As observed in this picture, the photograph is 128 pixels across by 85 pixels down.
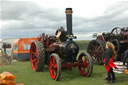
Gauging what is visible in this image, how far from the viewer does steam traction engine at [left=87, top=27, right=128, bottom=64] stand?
8.29 meters

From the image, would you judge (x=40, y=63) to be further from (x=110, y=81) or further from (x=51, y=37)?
(x=110, y=81)

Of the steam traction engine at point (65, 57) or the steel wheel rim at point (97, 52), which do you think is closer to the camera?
the steam traction engine at point (65, 57)

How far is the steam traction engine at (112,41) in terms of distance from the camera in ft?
27.2

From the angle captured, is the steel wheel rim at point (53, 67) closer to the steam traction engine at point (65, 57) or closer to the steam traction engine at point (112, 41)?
the steam traction engine at point (65, 57)

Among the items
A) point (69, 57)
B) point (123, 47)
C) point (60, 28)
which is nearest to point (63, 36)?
point (60, 28)

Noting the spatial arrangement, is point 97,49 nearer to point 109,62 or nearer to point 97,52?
point 97,52

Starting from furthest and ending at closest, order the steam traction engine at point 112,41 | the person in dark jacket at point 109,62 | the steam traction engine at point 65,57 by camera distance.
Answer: the steam traction engine at point 112,41
the steam traction engine at point 65,57
the person in dark jacket at point 109,62

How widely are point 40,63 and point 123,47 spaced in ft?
15.1

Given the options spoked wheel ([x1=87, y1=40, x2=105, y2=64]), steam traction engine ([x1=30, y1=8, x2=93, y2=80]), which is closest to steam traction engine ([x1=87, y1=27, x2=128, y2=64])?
spoked wheel ([x1=87, y1=40, x2=105, y2=64])

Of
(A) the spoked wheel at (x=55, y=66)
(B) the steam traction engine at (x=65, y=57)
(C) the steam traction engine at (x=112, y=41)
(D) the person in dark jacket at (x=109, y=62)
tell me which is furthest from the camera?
(C) the steam traction engine at (x=112, y=41)

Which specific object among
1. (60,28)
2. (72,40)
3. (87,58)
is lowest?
(87,58)

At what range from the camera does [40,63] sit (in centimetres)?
668

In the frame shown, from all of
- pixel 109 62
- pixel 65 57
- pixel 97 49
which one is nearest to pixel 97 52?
pixel 97 49

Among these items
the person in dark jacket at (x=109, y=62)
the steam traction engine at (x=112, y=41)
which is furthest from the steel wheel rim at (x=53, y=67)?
the steam traction engine at (x=112, y=41)
